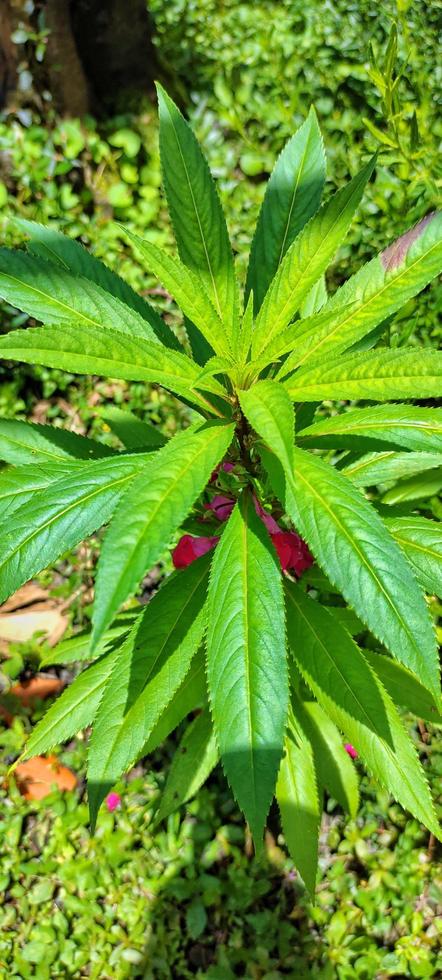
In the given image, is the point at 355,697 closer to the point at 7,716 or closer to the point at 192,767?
the point at 192,767

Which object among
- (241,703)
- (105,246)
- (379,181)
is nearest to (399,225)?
(379,181)

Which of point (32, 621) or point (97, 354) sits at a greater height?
point (97, 354)

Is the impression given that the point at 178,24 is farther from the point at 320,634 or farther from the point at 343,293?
the point at 320,634

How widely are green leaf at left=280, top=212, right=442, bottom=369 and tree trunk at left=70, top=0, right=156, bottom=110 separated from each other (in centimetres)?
287

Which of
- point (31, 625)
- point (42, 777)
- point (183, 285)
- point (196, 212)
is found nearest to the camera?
point (183, 285)

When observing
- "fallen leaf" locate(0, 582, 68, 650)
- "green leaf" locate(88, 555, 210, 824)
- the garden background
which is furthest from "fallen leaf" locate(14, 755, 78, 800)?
"green leaf" locate(88, 555, 210, 824)

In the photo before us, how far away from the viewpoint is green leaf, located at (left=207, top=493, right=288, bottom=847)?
43.6 inches

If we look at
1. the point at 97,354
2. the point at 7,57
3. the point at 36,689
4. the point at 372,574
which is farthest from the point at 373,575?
the point at 7,57

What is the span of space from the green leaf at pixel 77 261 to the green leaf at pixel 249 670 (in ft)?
1.82

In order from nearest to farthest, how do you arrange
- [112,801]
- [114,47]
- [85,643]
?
[85,643] < [112,801] < [114,47]

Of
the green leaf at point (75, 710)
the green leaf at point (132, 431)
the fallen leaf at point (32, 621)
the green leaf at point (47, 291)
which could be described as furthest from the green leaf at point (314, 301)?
the fallen leaf at point (32, 621)

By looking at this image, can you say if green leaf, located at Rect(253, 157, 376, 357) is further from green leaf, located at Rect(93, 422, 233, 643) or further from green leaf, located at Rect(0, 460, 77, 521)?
green leaf, located at Rect(0, 460, 77, 521)

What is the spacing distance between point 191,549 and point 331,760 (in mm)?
797

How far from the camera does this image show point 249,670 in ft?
3.80
